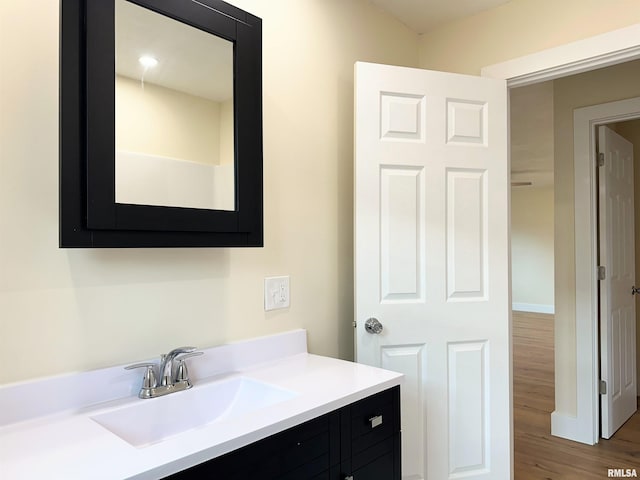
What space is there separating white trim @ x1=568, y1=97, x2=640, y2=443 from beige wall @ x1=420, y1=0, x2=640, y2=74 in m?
1.11

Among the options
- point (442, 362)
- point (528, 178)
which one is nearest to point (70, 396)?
point (442, 362)

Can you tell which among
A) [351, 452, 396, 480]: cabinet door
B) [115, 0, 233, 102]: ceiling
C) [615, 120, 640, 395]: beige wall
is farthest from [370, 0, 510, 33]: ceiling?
[615, 120, 640, 395]: beige wall

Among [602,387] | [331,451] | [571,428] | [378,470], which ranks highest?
[331,451]

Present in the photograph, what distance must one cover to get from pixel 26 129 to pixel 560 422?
325cm

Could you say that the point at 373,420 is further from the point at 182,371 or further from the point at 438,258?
the point at 438,258

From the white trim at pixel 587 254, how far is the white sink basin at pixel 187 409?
7.72 feet

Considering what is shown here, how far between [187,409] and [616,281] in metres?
2.96

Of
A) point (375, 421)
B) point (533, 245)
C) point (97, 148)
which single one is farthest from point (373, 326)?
point (533, 245)

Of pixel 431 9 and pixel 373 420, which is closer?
pixel 373 420

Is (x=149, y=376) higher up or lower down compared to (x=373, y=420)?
higher up

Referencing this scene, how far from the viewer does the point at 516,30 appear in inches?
81.0

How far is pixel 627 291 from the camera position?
3135 mm

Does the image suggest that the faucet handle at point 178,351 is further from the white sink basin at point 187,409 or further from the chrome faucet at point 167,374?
the white sink basin at point 187,409

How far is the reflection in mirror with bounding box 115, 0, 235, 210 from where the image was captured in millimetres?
1177
